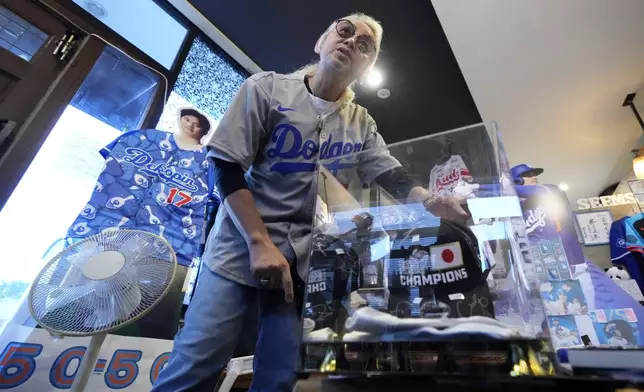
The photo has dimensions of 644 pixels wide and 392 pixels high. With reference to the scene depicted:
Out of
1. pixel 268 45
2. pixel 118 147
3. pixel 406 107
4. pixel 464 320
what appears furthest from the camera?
pixel 406 107

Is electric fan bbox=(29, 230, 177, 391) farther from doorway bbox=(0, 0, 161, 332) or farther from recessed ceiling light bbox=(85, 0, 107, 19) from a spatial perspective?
recessed ceiling light bbox=(85, 0, 107, 19)

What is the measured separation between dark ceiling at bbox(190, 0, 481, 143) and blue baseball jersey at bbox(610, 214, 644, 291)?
1370 mm

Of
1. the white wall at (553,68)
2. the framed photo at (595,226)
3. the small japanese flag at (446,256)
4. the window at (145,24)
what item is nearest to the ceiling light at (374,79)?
the white wall at (553,68)

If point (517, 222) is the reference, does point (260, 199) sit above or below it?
above

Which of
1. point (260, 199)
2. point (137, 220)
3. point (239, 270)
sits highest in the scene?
point (137, 220)

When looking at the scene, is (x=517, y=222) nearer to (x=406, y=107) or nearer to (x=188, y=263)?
(x=188, y=263)

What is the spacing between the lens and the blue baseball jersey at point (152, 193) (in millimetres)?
1579

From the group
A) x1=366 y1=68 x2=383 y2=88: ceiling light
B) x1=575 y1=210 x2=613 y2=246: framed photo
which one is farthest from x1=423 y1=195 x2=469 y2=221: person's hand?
x1=575 y1=210 x2=613 y2=246: framed photo

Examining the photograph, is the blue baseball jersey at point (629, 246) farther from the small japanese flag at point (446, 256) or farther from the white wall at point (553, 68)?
the small japanese flag at point (446, 256)

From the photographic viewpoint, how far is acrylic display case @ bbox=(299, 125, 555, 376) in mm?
409

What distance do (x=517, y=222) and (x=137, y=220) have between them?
5.37ft

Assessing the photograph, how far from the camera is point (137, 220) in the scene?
1.65m

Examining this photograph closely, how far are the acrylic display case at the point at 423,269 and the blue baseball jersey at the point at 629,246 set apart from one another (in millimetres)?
2499

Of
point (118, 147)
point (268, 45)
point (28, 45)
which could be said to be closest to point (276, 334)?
point (118, 147)
